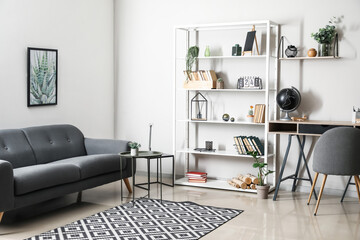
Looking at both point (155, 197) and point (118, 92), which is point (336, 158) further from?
point (118, 92)

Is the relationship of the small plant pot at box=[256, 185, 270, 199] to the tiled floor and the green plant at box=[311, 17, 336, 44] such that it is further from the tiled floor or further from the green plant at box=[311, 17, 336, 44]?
the green plant at box=[311, 17, 336, 44]

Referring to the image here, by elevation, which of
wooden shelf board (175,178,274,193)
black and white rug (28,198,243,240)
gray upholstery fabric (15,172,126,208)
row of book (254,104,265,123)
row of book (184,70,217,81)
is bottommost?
black and white rug (28,198,243,240)

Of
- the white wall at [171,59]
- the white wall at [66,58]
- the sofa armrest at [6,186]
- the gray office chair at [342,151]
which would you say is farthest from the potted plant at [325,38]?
the sofa armrest at [6,186]

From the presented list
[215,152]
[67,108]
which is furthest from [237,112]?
[67,108]

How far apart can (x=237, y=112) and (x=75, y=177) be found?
237cm

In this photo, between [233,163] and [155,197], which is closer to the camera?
[155,197]

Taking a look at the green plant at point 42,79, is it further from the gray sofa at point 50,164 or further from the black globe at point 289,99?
the black globe at point 289,99

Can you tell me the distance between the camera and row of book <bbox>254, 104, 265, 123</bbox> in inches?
233

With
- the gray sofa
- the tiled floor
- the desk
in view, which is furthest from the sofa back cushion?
the desk

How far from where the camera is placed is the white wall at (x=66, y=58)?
5469mm

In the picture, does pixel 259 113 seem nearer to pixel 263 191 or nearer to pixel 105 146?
pixel 263 191

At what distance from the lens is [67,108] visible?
20.8 ft

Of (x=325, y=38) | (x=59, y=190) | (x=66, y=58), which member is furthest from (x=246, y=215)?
(x=66, y=58)

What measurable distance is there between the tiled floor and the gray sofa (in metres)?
0.23
